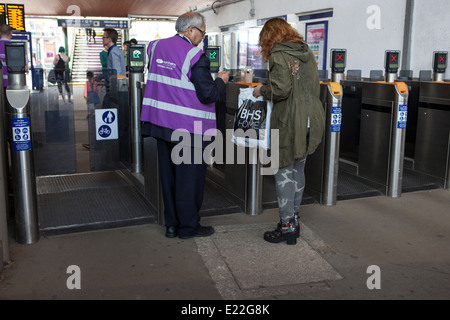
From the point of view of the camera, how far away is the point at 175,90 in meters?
2.79

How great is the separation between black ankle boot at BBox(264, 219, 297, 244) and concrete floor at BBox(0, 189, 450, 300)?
0.05 meters

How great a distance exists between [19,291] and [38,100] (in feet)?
9.20

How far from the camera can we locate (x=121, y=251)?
9.44 feet

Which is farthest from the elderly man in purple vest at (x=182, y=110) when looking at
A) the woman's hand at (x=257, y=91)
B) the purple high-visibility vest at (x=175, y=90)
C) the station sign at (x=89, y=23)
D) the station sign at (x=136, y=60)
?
the station sign at (x=89, y=23)

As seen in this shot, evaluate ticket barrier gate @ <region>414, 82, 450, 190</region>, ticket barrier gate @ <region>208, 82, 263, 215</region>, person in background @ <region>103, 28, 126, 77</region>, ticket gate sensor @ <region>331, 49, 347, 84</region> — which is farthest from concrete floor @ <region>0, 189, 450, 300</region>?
person in background @ <region>103, 28, 126, 77</region>

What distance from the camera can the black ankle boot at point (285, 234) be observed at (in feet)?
9.83

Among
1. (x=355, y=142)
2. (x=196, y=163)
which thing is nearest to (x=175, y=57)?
(x=196, y=163)

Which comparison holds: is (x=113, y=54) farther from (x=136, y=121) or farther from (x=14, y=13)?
(x=14, y=13)

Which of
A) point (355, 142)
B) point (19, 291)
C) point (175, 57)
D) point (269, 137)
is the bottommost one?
point (19, 291)

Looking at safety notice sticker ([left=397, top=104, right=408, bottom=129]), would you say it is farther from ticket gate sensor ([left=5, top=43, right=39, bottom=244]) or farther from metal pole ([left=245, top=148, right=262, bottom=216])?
ticket gate sensor ([left=5, top=43, right=39, bottom=244])

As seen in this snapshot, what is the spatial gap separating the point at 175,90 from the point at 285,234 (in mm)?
1119

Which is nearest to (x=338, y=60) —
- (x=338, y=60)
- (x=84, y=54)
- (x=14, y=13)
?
(x=338, y=60)

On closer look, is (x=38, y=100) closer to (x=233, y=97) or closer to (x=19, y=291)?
(x=233, y=97)

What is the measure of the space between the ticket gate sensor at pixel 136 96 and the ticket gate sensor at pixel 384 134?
2083 mm
